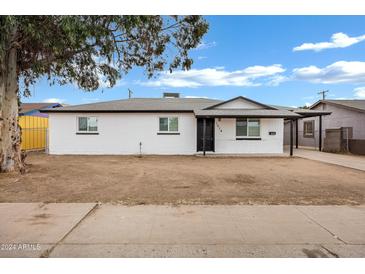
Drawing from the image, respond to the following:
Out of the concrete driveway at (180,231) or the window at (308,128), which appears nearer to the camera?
the concrete driveway at (180,231)

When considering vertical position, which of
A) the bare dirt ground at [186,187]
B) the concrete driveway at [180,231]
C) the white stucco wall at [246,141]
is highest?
the white stucco wall at [246,141]

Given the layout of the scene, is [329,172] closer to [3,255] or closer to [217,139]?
[217,139]

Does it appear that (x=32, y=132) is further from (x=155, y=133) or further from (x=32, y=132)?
(x=155, y=133)

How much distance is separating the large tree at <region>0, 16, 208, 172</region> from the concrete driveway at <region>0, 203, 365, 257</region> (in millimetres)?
4361

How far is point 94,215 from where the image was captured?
455 centimetres

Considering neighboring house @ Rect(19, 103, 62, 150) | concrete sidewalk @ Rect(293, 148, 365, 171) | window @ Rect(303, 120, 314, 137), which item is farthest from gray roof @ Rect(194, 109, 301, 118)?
neighboring house @ Rect(19, 103, 62, 150)

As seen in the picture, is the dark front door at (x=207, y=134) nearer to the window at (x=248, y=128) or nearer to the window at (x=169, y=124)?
the window at (x=169, y=124)

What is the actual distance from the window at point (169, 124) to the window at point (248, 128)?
395 centimetres

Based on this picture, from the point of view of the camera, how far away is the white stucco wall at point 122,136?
616 inches

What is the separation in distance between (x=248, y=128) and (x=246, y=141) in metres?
0.84

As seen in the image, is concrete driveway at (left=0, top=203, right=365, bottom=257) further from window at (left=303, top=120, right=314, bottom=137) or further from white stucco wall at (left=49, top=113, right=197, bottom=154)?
window at (left=303, top=120, right=314, bottom=137)

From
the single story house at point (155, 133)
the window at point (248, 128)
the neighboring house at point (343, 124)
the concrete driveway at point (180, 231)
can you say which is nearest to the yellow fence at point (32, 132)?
the single story house at point (155, 133)

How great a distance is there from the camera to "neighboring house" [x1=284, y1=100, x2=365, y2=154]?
55.7 feet

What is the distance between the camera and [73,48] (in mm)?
7504
